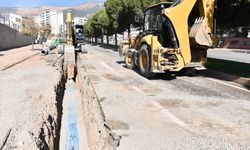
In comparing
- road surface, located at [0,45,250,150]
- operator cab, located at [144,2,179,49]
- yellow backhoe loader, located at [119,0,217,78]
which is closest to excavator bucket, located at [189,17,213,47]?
yellow backhoe loader, located at [119,0,217,78]

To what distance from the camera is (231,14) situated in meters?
15.6

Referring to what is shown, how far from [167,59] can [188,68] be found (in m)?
1.31

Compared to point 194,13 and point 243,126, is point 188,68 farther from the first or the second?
point 243,126

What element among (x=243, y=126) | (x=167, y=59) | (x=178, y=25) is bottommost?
(x=243, y=126)

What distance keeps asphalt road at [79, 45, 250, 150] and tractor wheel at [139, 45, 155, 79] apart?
2.70ft

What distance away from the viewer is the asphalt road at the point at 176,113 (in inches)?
252

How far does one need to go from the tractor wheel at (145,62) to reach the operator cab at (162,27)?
2.23ft

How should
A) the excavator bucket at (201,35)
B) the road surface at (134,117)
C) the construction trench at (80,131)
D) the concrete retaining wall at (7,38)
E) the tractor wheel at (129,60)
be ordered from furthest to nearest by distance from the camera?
the concrete retaining wall at (7,38)
the tractor wheel at (129,60)
the excavator bucket at (201,35)
the construction trench at (80,131)
the road surface at (134,117)

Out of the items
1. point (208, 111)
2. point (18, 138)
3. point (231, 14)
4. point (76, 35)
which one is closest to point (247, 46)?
point (76, 35)

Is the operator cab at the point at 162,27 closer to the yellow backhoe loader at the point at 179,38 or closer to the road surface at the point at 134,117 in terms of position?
the yellow backhoe loader at the point at 179,38

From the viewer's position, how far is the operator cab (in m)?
13.9

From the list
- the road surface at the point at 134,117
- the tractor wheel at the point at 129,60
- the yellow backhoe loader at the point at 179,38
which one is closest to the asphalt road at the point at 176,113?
the road surface at the point at 134,117

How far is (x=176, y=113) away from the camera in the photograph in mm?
8453

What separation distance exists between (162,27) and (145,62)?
5.52 ft
